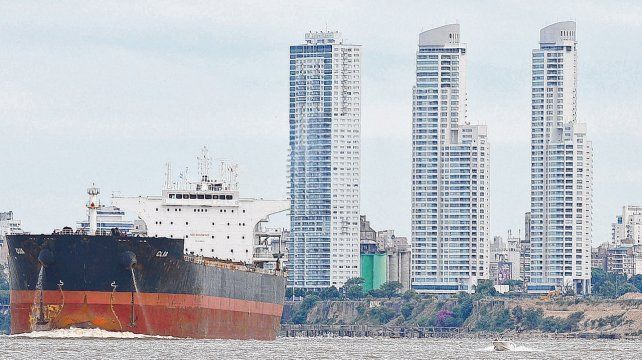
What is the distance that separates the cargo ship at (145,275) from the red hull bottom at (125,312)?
0.15 ft

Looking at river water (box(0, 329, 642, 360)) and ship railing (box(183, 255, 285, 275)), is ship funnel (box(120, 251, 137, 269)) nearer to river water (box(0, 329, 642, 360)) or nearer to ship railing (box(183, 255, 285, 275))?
river water (box(0, 329, 642, 360))

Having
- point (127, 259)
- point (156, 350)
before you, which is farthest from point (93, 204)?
point (156, 350)

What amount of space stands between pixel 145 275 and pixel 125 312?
1.90m

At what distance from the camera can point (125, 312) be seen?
90125 mm

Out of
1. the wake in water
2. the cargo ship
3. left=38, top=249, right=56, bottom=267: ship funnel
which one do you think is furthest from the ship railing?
left=38, top=249, right=56, bottom=267: ship funnel

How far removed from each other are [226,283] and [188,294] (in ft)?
17.8

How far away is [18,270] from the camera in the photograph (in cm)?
9169

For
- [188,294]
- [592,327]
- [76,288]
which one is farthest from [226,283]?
[592,327]

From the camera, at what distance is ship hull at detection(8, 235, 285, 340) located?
8894 centimetres

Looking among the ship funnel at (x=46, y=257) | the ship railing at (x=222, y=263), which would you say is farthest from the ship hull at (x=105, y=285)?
the ship railing at (x=222, y=263)

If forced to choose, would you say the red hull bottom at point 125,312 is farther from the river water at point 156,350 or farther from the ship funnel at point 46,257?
the ship funnel at point 46,257

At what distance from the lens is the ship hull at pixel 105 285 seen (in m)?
88.9

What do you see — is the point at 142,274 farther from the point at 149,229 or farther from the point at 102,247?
the point at 149,229

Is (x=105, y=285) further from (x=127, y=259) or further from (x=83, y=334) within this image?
(x=83, y=334)
